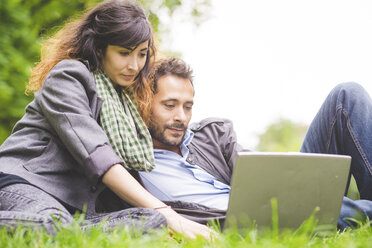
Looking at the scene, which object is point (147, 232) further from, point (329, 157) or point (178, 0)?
point (178, 0)

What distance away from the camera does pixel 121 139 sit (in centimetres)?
226

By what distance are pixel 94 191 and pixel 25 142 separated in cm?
44

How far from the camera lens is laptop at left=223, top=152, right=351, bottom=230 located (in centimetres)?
165

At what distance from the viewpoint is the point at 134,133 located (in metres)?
2.33

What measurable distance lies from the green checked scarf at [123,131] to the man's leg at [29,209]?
0.46m

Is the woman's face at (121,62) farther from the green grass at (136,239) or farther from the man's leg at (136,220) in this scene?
the green grass at (136,239)

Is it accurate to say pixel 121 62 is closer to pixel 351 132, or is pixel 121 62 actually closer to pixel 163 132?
pixel 163 132

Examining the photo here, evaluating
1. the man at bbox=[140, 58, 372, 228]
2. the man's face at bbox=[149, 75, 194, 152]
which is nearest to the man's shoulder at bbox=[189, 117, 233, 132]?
the man at bbox=[140, 58, 372, 228]

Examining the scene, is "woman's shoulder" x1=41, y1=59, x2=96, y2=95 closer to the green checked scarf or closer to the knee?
the green checked scarf

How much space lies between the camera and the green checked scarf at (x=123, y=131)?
2.22 metres

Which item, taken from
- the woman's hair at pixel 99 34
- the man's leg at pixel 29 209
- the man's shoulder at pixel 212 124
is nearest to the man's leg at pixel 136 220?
the man's leg at pixel 29 209

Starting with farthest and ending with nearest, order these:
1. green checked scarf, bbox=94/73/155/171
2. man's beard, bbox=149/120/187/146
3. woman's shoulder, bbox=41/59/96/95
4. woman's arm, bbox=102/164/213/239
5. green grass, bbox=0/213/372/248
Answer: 1. man's beard, bbox=149/120/187/146
2. green checked scarf, bbox=94/73/155/171
3. woman's shoulder, bbox=41/59/96/95
4. woman's arm, bbox=102/164/213/239
5. green grass, bbox=0/213/372/248

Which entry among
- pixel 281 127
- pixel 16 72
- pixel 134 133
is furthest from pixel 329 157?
pixel 281 127

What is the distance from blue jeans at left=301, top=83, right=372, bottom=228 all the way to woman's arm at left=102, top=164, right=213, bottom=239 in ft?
3.09
